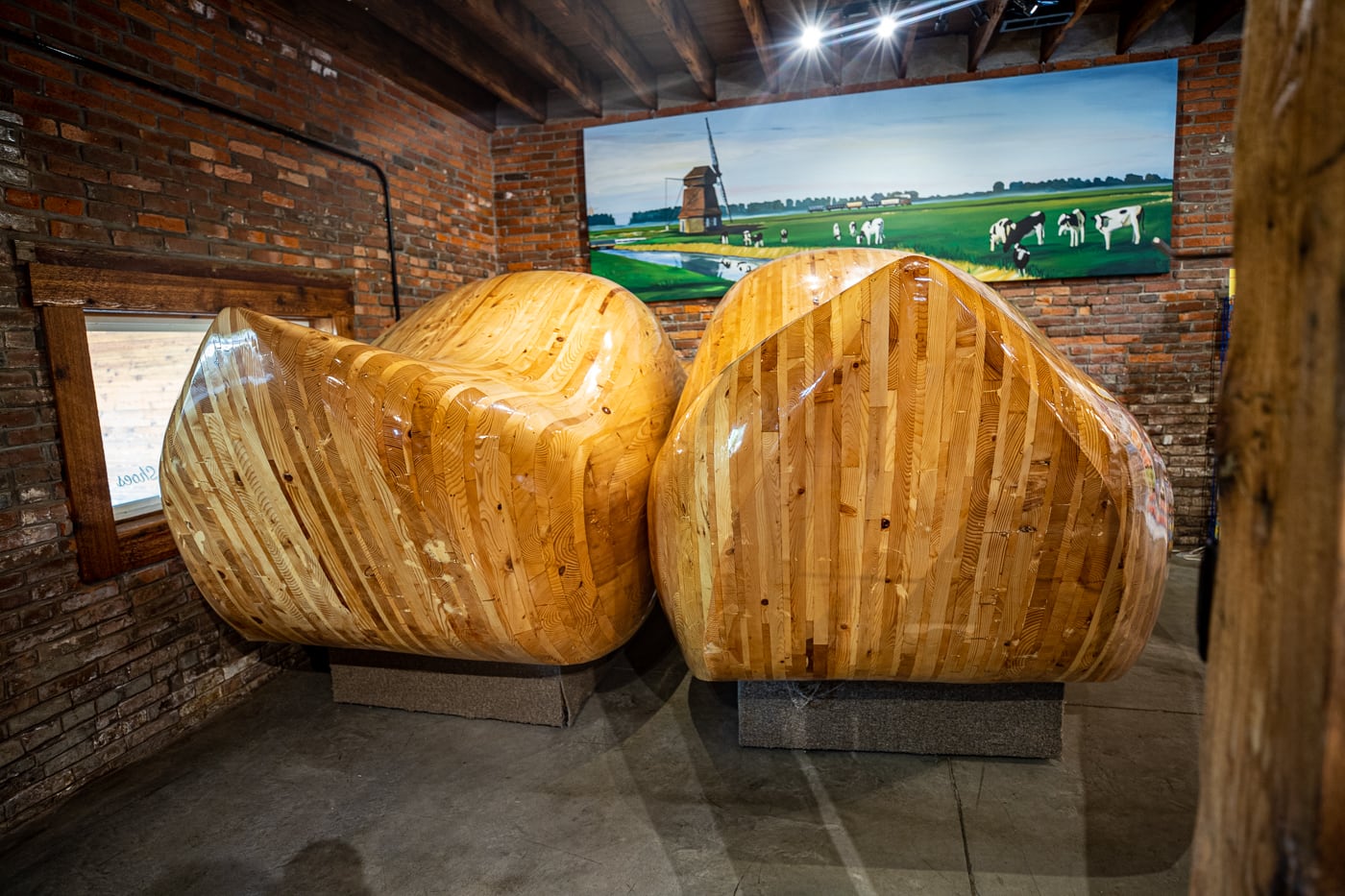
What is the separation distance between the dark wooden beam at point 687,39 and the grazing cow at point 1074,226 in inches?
103

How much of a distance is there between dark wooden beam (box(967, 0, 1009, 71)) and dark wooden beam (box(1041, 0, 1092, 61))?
0.32 metres

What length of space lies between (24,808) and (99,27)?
9.44ft

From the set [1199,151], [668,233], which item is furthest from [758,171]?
[1199,151]

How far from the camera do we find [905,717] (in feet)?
8.34

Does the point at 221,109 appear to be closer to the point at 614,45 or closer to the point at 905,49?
the point at 614,45

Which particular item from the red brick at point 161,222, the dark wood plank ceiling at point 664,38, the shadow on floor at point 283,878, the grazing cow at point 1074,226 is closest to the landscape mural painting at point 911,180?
the grazing cow at point 1074,226

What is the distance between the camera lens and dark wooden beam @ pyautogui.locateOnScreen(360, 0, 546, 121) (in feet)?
12.6

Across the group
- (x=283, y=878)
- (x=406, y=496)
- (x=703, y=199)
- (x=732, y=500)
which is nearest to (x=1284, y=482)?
(x=732, y=500)

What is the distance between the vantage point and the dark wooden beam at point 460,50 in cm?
384

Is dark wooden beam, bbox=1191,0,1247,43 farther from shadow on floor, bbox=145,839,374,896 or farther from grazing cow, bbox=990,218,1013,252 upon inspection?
shadow on floor, bbox=145,839,374,896

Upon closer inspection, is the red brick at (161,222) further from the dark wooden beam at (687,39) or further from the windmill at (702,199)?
the windmill at (702,199)

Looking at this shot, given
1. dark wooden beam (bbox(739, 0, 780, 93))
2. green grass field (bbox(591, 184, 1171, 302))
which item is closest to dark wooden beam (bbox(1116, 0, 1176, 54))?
green grass field (bbox(591, 184, 1171, 302))

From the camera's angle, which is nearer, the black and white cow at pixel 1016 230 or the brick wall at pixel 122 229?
the brick wall at pixel 122 229

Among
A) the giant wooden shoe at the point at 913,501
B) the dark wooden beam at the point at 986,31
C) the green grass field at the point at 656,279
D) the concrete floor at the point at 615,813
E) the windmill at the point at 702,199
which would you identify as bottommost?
the concrete floor at the point at 615,813
